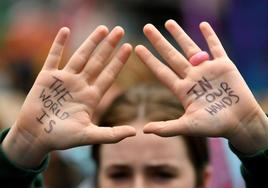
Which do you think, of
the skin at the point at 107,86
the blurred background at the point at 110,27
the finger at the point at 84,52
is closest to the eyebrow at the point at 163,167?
the skin at the point at 107,86

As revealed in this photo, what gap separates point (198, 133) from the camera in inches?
110

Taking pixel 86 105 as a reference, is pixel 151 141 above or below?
below

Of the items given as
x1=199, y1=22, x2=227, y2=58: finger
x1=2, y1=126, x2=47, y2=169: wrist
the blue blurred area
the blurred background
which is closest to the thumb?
x1=199, y1=22, x2=227, y2=58: finger

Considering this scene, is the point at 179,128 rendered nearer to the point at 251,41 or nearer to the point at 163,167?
the point at 163,167

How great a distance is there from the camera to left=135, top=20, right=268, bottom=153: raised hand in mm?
2797

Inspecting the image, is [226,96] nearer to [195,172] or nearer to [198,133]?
[198,133]

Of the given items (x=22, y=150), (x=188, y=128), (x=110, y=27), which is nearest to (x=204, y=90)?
(x=188, y=128)

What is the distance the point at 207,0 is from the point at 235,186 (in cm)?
376

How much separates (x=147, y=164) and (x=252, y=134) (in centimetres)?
49

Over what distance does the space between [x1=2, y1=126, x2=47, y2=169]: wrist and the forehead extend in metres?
0.39

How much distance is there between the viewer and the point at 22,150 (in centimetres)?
289

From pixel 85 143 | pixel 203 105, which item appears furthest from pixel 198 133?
pixel 85 143

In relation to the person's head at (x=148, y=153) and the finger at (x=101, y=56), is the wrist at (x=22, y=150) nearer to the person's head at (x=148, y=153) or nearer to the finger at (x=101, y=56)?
the finger at (x=101, y=56)

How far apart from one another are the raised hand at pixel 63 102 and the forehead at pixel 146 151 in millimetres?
367
